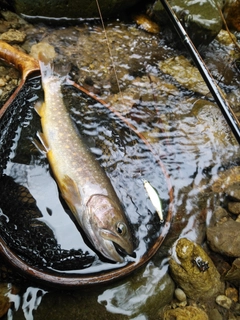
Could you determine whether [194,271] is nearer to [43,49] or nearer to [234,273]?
[234,273]

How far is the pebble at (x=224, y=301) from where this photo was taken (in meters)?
2.73

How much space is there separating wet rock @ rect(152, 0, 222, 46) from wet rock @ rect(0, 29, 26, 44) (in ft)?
6.69

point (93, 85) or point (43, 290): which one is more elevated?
point (93, 85)

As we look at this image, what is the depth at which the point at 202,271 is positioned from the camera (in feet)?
8.73

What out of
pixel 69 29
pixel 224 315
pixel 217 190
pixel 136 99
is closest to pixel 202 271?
pixel 224 315

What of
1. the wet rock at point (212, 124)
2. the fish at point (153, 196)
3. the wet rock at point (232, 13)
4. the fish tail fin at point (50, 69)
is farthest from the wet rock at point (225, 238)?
the wet rock at point (232, 13)

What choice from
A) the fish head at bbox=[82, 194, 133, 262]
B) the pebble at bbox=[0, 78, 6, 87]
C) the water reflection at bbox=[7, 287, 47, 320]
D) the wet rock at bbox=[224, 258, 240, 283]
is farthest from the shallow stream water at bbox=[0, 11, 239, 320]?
the pebble at bbox=[0, 78, 6, 87]

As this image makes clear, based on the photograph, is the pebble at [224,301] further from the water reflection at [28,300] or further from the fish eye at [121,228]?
the water reflection at [28,300]

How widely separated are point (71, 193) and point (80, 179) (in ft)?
0.46

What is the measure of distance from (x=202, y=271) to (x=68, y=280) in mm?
1172

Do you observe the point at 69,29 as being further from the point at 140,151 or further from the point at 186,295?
the point at 186,295

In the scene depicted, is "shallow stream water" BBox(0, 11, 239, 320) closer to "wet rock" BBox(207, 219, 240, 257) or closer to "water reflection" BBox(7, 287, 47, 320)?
"water reflection" BBox(7, 287, 47, 320)

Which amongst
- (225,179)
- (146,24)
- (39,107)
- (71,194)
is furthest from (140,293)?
(146,24)

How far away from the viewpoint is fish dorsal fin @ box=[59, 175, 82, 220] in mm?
2586
